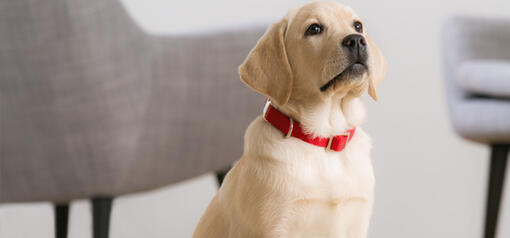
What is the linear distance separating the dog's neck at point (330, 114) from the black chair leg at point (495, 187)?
1079 millimetres

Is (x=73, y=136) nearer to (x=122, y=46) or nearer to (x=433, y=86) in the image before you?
(x=122, y=46)

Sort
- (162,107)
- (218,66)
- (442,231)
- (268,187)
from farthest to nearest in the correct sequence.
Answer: (442,231)
(218,66)
(162,107)
(268,187)

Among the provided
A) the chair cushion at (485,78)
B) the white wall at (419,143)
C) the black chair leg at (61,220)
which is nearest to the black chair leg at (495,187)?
the chair cushion at (485,78)

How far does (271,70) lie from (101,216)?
664 mm

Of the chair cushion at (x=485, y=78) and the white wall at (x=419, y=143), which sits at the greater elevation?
the chair cushion at (x=485, y=78)

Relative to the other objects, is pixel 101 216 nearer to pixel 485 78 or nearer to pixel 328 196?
pixel 328 196

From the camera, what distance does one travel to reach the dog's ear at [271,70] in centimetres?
110

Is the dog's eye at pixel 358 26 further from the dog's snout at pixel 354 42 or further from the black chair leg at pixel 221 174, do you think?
the black chair leg at pixel 221 174

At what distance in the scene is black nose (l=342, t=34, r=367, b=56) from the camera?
41.9 inches

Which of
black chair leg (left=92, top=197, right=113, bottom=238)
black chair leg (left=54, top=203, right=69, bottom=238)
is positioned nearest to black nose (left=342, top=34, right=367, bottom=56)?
black chair leg (left=92, top=197, right=113, bottom=238)

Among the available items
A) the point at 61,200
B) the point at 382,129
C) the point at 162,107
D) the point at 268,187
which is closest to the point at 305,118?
the point at 268,187

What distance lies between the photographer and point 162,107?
159cm

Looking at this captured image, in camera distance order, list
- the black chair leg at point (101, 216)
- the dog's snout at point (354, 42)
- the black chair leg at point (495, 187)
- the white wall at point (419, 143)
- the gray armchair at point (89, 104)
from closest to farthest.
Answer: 1. the dog's snout at point (354, 42)
2. the gray armchair at point (89, 104)
3. the black chair leg at point (101, 216)
4. the black chair leg at point (495, 187)
5. the white wall at point (419, 143)

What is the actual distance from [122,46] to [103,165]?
29cm
